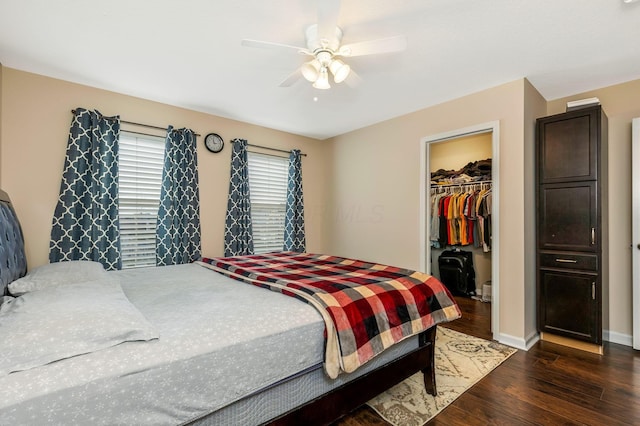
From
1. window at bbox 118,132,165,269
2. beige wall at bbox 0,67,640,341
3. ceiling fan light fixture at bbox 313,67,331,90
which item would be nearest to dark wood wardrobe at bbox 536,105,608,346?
beige wall at bbox 0,67,640,341

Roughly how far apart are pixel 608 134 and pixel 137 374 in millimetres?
4106

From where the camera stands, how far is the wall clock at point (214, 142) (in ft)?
12.0

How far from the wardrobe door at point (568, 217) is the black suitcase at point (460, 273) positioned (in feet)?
5.34

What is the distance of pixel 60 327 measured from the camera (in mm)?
966

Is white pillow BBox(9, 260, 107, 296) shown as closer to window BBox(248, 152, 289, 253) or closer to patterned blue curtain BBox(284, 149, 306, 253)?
window BBox(248, 152, 289, 253)

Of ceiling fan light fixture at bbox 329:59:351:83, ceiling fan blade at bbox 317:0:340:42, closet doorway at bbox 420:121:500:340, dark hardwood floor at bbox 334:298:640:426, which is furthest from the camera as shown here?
closet doorway at bbox 420:121:500:340

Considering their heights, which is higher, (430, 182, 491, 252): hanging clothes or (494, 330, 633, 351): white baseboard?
(430, 182, 491, 252): hanging clothes

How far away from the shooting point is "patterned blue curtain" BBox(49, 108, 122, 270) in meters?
2.74

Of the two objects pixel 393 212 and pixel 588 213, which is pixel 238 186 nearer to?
pixel 393 212

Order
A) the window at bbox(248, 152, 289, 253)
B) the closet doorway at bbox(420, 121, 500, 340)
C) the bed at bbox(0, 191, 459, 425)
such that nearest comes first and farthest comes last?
the bed at bbox(0, 191, 459, 425) < the closet doorway at bbox(420, 121, 500, 340) < the window at bbox(248, 152, 289, 253)

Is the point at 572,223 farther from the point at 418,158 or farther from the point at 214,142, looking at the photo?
the point at 214,142

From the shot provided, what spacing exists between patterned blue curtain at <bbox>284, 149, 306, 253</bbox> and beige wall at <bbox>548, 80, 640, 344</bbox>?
343 centimetres

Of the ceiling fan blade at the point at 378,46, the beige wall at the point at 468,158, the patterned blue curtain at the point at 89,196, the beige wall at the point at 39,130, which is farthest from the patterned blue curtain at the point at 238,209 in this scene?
the beige wall at the point at 468,158

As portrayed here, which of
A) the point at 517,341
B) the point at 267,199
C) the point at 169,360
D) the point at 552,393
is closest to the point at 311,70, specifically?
the point at 169,360
